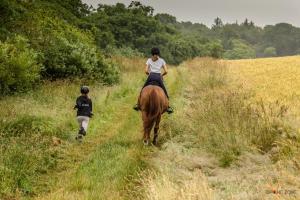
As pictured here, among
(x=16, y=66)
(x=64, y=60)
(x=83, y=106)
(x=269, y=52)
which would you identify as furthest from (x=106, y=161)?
(x=269, y=52)

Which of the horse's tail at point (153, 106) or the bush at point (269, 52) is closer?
the horse's tail at point (153, 106)

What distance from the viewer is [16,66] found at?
17.2 m

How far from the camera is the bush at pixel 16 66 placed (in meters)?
16.6

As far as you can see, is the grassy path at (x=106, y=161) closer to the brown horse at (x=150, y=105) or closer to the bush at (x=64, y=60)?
the brown horse at (x=150, y=105)

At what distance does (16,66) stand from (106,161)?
313 inches

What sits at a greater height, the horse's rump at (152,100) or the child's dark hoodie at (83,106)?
the horse's rump at (152,100)

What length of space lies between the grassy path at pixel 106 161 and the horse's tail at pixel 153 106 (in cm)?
79

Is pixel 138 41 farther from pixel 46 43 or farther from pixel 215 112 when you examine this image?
pixel 215 112

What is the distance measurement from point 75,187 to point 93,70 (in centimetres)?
1685

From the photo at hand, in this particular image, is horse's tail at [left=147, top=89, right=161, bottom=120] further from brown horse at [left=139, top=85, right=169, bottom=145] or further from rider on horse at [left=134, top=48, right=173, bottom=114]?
rider on horse at [left=134, top=48, right=173, bottom=114]

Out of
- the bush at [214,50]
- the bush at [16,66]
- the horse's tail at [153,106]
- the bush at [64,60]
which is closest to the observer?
the horse's tail at [153,106]

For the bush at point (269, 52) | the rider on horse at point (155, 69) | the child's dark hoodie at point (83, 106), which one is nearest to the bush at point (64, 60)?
the child's dark hoodie at point (83, 106)

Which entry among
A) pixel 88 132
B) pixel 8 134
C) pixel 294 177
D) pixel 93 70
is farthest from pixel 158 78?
pixel 93 70

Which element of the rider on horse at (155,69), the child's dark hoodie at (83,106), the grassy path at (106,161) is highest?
the rider on horse at (155,69)
